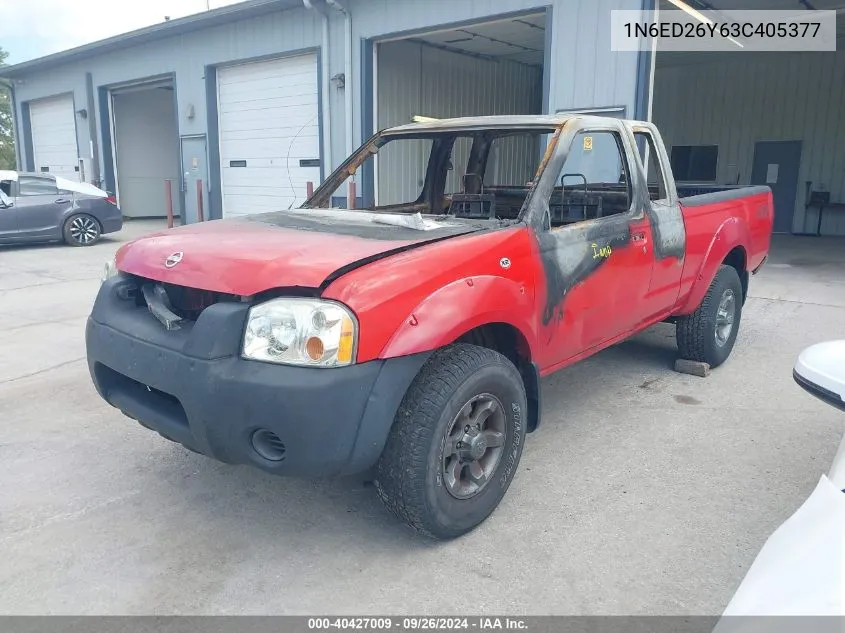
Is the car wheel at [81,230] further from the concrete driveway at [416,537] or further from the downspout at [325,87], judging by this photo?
the concrete driveway at [416,537]

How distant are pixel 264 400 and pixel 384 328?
0.50m

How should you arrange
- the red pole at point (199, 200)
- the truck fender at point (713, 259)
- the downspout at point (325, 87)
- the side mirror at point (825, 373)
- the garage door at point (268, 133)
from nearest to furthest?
the side mirror at point (825, 373)
the truck fender at point (713, 259)
the downspout at point (325, 87)
the garage door at point (268, 133)
the red pole at point (199, 200)

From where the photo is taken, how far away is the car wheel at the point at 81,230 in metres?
12.9

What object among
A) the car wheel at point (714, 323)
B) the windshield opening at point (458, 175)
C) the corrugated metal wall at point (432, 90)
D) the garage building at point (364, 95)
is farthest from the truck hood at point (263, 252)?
the corrugated metal wall at point (432, 90)

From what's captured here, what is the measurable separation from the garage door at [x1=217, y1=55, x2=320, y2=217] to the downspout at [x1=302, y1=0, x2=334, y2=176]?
469 millimetres

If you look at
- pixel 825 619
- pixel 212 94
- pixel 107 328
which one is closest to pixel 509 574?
pixel 825 619

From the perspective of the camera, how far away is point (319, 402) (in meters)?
2.44

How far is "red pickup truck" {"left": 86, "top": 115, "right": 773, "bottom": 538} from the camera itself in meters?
2.51

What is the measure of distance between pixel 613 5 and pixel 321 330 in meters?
8.21

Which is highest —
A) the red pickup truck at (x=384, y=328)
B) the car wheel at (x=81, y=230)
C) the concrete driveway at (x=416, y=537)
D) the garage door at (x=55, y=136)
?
the garage door at (x=55, y=136)

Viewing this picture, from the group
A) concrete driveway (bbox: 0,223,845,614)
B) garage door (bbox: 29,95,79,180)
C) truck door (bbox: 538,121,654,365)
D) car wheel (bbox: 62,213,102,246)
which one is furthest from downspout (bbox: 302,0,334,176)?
garage door (bbox: 29,95,79,180)

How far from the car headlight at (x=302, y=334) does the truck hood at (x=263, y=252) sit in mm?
95

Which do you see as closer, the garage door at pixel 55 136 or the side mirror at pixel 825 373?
the side mirror at pixel 825 373

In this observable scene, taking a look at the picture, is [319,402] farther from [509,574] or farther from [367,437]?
[509,574]
